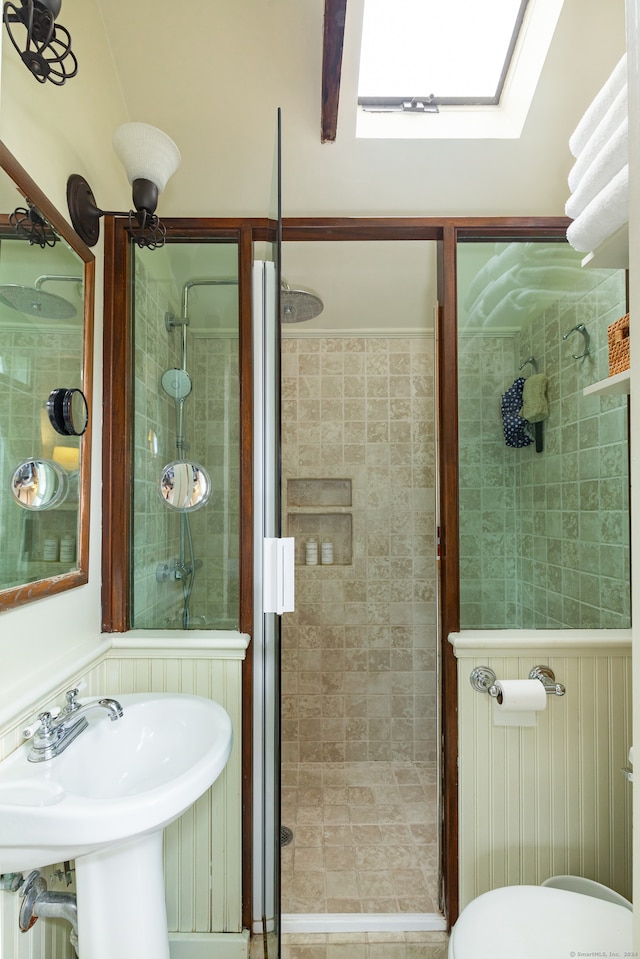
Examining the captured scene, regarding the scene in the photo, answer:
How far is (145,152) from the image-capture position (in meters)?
1.41

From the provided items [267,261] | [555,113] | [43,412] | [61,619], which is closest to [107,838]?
[61,619]

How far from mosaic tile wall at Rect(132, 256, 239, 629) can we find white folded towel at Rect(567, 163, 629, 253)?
3.27ft

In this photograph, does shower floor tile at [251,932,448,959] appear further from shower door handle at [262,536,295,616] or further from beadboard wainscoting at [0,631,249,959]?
shower door handle at [262,536,295,616]

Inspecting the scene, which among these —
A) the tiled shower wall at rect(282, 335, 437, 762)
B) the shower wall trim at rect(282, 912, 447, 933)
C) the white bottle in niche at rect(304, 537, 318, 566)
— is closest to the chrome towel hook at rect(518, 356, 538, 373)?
the tiled shower wall at rect(282, 335, 437, 762)

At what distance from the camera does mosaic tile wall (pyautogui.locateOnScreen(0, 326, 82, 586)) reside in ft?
3.47

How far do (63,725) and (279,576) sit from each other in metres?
0.53

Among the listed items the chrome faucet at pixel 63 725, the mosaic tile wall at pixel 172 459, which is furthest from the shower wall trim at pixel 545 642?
the chrome faucet at pixel 63 725

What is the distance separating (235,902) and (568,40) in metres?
2.64

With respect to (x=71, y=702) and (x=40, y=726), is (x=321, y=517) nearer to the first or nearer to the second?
(x=71, y=702)

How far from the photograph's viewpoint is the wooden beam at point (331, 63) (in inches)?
48.3

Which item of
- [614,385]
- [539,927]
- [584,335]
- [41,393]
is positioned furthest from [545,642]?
[41,393]

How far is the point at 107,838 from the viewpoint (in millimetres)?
908

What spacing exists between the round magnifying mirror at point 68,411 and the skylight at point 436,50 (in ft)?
4.32

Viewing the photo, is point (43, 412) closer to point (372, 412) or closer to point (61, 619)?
point (61, 619)
